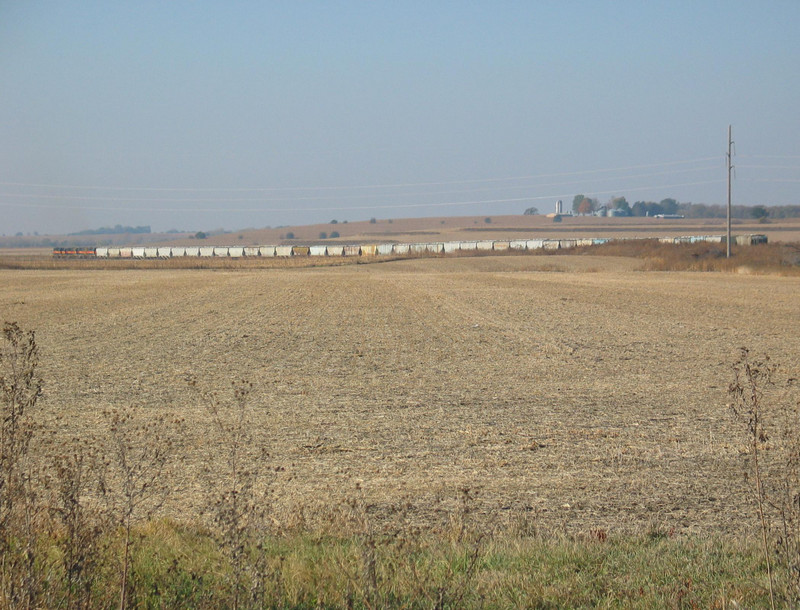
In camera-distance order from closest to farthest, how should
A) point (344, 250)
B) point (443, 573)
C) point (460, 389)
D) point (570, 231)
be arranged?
point (443, 573) < point (460, 389) < point (344, 250) < point (570, 231)

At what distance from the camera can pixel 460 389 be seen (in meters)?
14.9

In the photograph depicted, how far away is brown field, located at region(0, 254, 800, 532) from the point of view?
8.48 metres

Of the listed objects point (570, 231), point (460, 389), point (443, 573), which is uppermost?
point (570, 231)

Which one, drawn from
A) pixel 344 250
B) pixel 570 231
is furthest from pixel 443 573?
pixel 570 231

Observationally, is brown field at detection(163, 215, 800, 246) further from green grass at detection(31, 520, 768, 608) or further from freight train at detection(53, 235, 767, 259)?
green grass at detection(31, 520, 768, 608)

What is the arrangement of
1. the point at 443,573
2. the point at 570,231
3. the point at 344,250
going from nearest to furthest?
the point at 443,573 → the point at 344,250 → the point at 570,231

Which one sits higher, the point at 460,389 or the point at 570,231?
the point at 570,231

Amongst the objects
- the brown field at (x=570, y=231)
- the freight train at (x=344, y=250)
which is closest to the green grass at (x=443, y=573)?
the freight train at (x=344, y=250)

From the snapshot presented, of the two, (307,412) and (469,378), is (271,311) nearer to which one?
(469,378)

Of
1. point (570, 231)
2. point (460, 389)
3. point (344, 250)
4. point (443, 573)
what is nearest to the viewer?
point (443, 573)

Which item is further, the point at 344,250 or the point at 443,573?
the point at 344,250

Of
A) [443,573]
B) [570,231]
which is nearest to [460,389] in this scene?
[443,573]

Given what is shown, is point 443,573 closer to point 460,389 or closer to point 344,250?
point 460,389

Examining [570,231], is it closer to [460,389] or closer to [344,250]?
[344,250]
